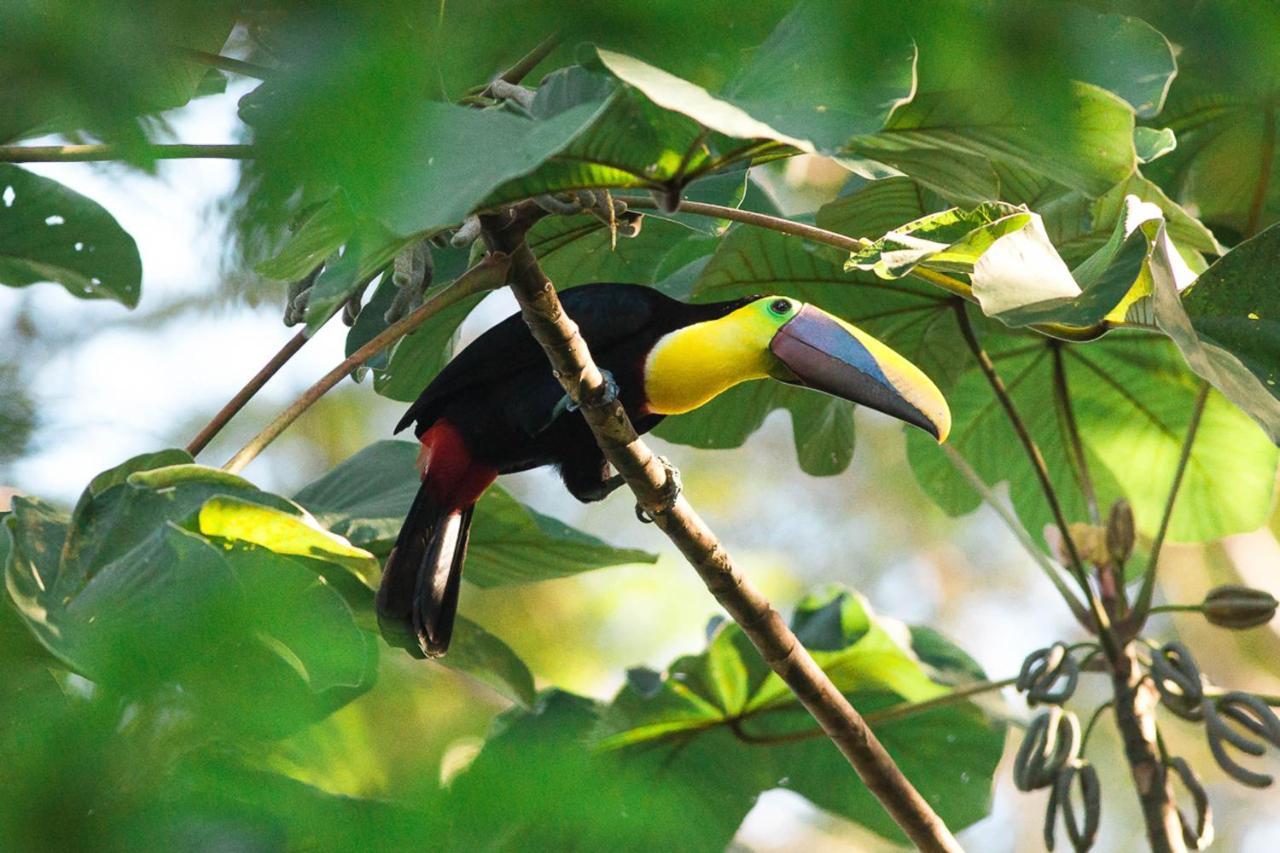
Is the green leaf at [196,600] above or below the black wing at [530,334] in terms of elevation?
above

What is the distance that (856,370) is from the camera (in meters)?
1.83

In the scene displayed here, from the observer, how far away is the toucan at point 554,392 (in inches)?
76.0

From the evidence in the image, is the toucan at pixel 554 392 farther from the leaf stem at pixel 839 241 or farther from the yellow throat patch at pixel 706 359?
the leaf stem at pixel 839 241

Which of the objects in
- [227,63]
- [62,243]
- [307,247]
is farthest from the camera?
[62,243]

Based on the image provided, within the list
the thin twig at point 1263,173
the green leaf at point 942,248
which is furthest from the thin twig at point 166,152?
the thin twig at point 1263,173

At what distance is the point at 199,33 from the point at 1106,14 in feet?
1.57

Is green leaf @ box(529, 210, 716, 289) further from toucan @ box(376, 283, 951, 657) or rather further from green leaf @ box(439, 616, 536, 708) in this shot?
green leaf @ box(439, 616, 536, 708)

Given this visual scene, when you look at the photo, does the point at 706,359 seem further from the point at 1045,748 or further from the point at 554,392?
the point at 1045,748

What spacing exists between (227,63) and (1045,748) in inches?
64.2

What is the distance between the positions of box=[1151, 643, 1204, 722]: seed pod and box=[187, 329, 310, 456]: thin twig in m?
1.30

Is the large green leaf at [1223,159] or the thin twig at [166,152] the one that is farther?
the large green leaf at [1223,159]

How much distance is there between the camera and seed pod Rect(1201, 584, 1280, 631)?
6.82ft

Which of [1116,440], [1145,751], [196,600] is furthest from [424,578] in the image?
[1116,440]

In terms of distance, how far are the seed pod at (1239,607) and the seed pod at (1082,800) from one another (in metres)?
0.32
